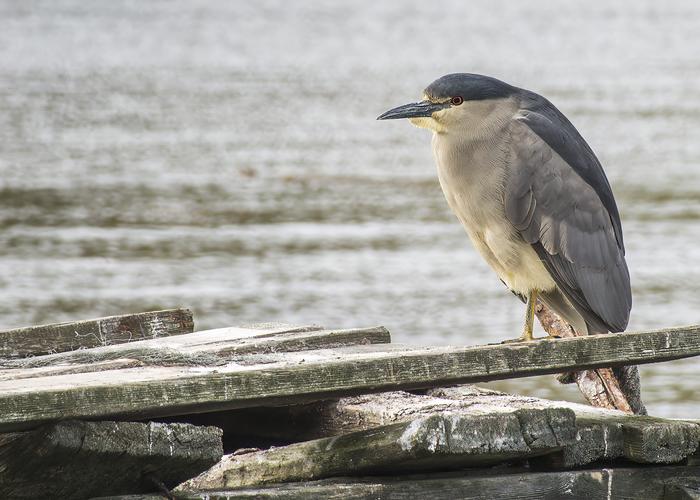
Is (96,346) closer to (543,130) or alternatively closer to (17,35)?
(543,130)

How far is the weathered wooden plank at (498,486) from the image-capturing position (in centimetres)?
393

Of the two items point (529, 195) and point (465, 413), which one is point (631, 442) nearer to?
point (465, 413)

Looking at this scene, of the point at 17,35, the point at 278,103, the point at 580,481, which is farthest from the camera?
the point at 17,35

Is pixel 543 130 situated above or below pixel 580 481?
above


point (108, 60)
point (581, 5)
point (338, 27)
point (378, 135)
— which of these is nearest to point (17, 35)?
point (108, 60)

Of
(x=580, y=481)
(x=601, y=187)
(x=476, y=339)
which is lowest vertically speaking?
(x=476, y=339)

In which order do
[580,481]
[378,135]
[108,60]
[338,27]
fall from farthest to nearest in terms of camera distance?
[338,27], [108,60], [378,135], [580,481]

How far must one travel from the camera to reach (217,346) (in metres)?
4.84

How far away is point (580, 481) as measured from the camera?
13.7ft

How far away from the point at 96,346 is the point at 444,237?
932cm

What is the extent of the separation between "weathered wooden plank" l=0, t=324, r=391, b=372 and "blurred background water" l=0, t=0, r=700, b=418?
151 inches

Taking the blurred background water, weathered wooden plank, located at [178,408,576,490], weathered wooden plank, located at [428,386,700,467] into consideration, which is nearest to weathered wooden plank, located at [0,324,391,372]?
weathered wooden plank, located at [178,408,576,490]

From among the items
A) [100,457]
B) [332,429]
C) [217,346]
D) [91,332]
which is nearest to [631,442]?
[332,429]

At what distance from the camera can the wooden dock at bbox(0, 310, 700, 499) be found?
3633mm
